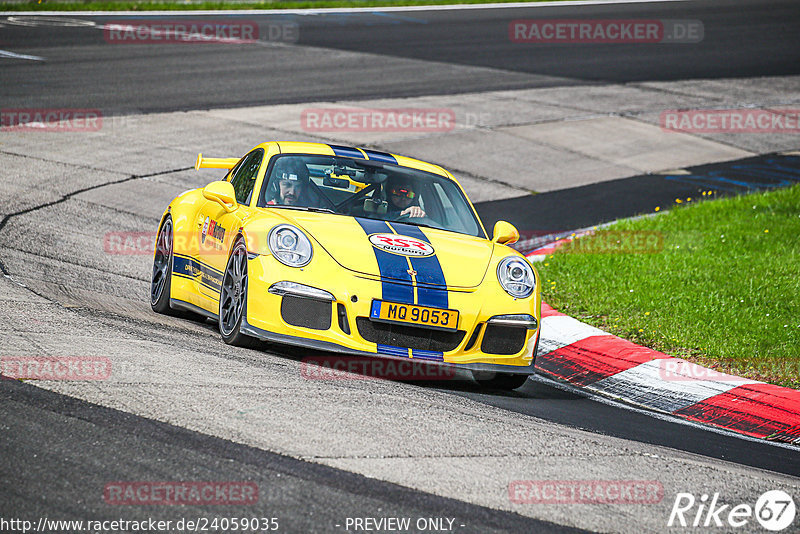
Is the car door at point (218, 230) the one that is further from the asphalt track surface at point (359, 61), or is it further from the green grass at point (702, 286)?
the asphalt track surface at point (359, 61)

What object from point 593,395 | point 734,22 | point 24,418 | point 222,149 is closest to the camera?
point 24,418

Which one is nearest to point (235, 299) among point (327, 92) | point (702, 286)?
point (702, 286)

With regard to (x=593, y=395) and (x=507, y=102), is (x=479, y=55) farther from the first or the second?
(x=593, y=395)

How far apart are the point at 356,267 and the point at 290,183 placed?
4.20 ft

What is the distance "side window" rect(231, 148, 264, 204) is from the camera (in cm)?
754

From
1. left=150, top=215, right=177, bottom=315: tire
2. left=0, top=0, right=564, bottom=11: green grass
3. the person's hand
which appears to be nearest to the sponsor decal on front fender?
the person's hand

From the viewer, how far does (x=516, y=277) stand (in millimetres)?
6789

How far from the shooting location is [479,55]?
75.2 ft

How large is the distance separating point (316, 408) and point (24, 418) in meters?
1.33

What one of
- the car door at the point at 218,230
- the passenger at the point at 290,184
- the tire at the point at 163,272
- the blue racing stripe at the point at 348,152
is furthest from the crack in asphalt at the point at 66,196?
the blue racing stripe at the point at 348,152

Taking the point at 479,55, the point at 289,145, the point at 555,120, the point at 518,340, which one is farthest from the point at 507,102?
the point at 518,340

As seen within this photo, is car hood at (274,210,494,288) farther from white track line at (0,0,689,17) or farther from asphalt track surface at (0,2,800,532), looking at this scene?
white track line at (0,0,689,17)

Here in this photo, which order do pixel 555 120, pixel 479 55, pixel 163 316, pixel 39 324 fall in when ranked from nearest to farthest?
1. pixel 39 324
2. pixel 163 316
3. pixel 555 120
4. pixel 479 55

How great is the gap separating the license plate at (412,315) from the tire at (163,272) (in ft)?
7.36
